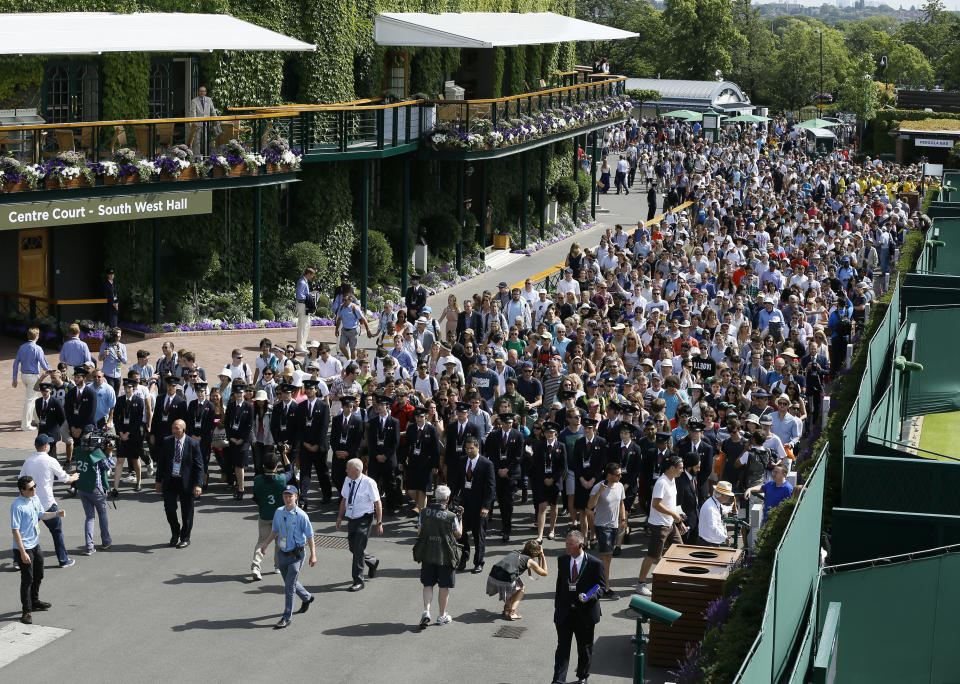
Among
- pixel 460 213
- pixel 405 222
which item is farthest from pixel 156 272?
pixel 460 213

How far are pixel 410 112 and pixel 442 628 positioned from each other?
67.3ft

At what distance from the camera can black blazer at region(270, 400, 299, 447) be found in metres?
17.4

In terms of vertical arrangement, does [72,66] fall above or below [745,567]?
above

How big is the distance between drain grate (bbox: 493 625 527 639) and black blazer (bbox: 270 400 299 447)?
15.8ft

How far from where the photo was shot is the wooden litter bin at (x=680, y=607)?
1271cm

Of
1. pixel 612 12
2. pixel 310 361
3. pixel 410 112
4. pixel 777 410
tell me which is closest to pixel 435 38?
pixel 410 112

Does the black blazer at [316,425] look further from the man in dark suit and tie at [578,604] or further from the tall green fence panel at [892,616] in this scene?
the tall green fence panel at [892,616]

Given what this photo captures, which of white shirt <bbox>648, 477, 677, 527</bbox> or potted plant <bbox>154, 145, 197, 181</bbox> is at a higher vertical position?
potted plant <bbox>154, 145, 197, 181</bbox>

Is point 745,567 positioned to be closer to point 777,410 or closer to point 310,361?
point 777,410

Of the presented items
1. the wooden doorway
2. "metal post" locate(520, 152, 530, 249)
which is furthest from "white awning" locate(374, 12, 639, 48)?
the wooden doorway

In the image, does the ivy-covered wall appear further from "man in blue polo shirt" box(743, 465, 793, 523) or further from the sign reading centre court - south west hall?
"man in blue polo shirt" box(743, 465, 793, 523)

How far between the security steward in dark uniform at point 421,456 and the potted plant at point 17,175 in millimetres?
9810

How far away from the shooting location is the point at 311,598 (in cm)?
1392

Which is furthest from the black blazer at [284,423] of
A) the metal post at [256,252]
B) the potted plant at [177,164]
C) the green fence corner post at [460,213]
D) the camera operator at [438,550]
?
the green fence corner post at [460,213]
